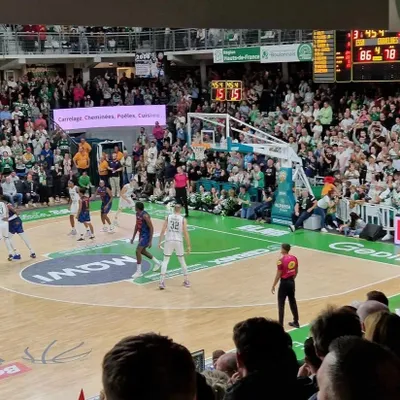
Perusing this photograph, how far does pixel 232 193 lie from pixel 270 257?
18.1ft

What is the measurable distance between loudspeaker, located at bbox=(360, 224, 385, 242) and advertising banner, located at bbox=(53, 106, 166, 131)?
12.6 m

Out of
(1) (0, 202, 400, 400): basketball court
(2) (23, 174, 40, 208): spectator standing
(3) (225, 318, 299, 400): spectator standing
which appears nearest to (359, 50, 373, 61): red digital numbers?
(1) (0, 202, 400, 400): basketball court

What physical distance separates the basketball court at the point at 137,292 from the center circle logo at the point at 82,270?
0.02m

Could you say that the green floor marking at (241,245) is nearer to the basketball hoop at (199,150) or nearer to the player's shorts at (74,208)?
the player's shorts at (74,208)

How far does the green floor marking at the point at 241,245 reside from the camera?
17.1m

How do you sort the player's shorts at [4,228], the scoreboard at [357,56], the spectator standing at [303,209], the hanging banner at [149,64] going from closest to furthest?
the player's shorts at [4,228], the spectator standing at [303,209], the scoreboard at [357,56], the hanging banner at [149,64]

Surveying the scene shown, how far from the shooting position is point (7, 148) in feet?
83.1

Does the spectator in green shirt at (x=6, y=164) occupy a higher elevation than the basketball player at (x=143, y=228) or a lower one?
higher

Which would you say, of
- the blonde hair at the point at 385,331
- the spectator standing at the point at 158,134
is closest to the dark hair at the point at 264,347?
the blonde hair at the point at 385,331

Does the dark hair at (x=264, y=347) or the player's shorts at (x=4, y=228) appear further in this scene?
the player's shorts at (x=4, y=228)

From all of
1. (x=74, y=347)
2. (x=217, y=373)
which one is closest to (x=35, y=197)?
(x=74, y=347)

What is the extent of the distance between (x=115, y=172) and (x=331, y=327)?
2187cm

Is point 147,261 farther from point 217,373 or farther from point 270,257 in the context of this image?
point 217,373

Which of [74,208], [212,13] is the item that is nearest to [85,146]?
[74,208]
